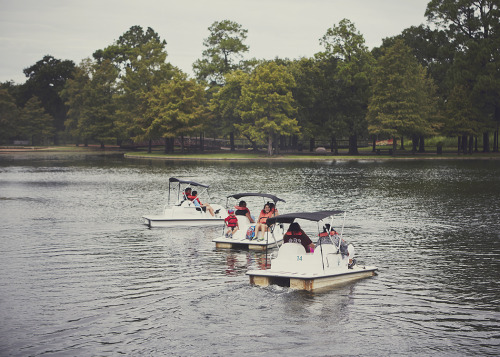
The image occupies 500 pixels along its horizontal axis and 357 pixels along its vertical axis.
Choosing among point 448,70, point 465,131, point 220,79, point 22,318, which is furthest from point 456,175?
point 220,79

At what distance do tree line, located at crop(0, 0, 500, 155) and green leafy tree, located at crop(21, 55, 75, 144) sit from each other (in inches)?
1155

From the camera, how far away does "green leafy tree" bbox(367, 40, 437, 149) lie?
99875mm

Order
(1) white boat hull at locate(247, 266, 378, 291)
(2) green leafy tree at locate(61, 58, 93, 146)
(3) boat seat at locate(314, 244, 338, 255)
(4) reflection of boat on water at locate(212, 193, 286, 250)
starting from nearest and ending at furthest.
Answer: (1) white boat hull at locate(247, 266, 378, 291), (3) boat seat at locate(314, 244, 338, 255), (4) reflection of boat on water at locate(212, 193, 286, 250), (2) green leafy tree at locate(61, 58, 93, 146)

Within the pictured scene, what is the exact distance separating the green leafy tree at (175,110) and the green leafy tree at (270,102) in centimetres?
1332

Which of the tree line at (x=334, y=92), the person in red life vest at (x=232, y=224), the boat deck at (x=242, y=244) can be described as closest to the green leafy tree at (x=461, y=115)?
the tree line at (x=334, y=92)

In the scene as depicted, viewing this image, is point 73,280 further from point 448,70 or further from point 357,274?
point 448,70

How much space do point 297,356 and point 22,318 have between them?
8582mm

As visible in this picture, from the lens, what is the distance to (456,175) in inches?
2591

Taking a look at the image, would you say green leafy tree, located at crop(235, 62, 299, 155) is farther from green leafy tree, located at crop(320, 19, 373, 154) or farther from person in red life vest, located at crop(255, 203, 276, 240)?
person in red life vest, located at crop(255, 203, 276, 240)

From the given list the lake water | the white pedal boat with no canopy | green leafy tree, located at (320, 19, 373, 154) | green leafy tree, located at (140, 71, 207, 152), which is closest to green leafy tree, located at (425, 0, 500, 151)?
green leafy tree, located at (320, 19, 373, 154)

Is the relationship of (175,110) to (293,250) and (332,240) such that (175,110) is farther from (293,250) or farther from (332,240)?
(293,250)

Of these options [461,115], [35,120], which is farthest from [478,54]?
[35,120]

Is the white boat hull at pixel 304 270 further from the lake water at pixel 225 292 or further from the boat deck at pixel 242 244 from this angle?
the boat deck at pixel 242 244

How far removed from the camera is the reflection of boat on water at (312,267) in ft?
63.6
